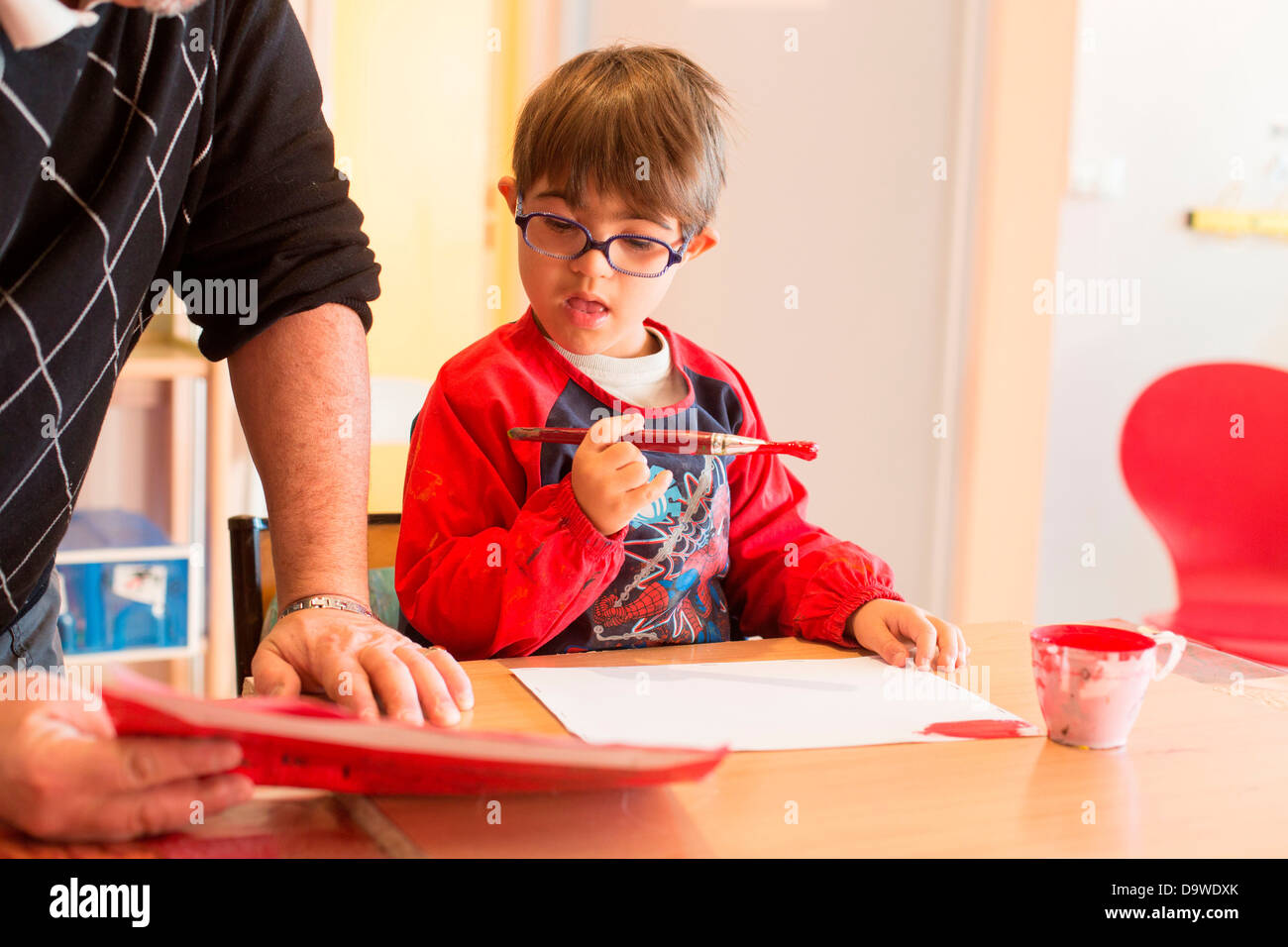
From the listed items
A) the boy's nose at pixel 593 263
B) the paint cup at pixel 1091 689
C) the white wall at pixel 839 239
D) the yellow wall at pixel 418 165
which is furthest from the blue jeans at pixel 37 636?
the yellow wall at pixel 418 165

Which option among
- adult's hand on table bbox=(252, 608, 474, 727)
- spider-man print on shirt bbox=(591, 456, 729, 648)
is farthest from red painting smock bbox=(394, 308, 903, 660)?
adult's hand on table bbox=(252, 608, 474, 727)

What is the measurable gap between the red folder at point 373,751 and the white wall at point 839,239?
201 cm

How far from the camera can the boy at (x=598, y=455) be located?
108cm

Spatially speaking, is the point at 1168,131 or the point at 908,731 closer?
the point at 908,731

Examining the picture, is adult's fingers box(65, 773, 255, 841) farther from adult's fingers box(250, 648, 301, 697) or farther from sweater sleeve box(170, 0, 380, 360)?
sweater sleeve box(170, 0, 380, 360)

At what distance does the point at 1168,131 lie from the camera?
2947 mm

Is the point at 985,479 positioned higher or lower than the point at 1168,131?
lower

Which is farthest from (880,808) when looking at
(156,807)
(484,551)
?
(484,551)

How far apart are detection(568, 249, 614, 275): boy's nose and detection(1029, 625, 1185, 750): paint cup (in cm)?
55

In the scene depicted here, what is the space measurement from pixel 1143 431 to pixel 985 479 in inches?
25.9

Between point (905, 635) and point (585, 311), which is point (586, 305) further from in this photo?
point (905, 635)

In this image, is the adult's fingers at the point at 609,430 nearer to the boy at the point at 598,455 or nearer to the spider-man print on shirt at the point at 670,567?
the boy at the point at 598,455
